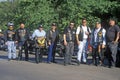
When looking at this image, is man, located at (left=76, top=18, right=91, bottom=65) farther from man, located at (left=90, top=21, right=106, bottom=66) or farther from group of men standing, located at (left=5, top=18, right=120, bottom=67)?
man, located at (left=90, top=21, right=106, bottom=66)

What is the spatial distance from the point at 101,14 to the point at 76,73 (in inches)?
532

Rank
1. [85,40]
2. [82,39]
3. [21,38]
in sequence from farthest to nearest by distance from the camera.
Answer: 1. [21,38]
2. [85,40]
3. [82,39]

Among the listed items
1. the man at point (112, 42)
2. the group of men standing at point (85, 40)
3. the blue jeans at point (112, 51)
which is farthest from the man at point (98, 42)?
the blue jeans at point (112, 51)

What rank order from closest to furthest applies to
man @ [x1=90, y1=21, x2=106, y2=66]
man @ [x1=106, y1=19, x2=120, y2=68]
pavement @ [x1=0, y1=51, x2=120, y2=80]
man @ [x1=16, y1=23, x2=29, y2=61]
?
pavement @ [x1=0, y1=51, x2=120, y2=80], man @ [x1=106, y1=19, x2=120, y2=68], man @ [x1=90, y1=21, x2=106, y2=66], man @ [x1=16, y1=23, x2=29, y2=61]

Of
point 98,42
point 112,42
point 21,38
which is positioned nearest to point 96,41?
point 98,42

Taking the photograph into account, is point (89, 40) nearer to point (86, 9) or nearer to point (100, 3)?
point (100, 3)

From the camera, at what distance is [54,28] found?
18.6m

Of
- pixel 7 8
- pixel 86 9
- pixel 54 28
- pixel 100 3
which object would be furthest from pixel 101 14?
pixel 7 8

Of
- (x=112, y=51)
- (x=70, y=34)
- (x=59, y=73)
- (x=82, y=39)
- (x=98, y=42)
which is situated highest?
(x=70, y=34)

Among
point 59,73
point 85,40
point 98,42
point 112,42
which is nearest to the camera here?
point 59,73

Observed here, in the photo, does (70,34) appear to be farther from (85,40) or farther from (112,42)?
(112,42)

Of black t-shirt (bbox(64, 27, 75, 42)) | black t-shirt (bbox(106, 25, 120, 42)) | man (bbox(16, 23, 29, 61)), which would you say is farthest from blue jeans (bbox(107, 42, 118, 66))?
man (bbox(16, 23, 29, 61))

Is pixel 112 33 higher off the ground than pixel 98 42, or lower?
higher

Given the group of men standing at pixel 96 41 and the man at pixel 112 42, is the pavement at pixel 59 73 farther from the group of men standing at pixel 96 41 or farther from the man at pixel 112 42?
the group of men standing at pixel 96 41
